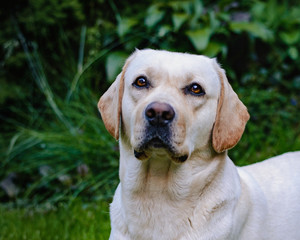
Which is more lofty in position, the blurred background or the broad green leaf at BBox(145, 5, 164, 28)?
the broad green leaf at BBox(145, 5, 164, 28)

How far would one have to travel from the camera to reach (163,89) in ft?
8.71

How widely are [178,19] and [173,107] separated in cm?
356

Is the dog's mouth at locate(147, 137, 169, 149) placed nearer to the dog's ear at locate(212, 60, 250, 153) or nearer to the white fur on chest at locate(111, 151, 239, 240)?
the white fur on chest at locate(111, 151, 239, 240)

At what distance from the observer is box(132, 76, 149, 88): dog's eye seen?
9.04ft

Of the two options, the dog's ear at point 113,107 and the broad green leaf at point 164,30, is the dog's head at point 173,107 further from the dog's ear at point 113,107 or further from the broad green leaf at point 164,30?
the broad green leaf at point 164,30

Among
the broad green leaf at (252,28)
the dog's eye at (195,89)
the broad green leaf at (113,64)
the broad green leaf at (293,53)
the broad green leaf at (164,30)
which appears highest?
the dog's eye at (195,89)

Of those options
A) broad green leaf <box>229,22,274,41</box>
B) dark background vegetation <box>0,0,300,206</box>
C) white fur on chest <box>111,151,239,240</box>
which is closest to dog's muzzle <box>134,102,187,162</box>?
white fur on chest <box>111,151,239,240</box>

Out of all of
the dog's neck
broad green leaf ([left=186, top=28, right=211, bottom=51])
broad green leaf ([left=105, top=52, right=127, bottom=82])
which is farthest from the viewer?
broad green leaf ([left=105, top=52, right=127, bottom=82])

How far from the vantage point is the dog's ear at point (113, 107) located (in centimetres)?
285

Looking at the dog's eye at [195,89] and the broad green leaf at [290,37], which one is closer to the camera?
the dog's eye at [195,89]

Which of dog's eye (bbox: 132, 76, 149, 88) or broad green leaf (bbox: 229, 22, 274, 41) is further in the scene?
broad green leaf (bbox: 229, 22, 274, 41)

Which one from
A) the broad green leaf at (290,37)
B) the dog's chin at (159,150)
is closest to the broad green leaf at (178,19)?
the broad green leaf at (290,37)

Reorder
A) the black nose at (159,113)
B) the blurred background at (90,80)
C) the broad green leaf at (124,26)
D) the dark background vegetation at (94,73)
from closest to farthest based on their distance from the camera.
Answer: the black nose at (159,113) → the blurred background at (90,80) → the dark background vegetation at (94,73) → the broad green leaf at (124,26)

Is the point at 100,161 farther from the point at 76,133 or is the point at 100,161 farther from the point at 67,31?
the point at 67,31
